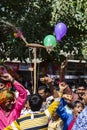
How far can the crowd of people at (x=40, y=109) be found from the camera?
4980 mm

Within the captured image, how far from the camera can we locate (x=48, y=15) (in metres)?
14.5

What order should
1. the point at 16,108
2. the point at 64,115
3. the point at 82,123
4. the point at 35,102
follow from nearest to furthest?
1. the point at 82,123
2. the point at 35,102
3. the point at 64,115
4. the point at 16,108

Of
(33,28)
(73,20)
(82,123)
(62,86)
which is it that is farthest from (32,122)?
(33,28)

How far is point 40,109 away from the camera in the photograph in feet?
16.9

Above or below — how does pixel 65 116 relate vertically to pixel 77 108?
above

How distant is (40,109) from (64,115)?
19.6 inches

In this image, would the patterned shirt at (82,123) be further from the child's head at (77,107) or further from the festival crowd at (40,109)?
the child's head at (77,107)

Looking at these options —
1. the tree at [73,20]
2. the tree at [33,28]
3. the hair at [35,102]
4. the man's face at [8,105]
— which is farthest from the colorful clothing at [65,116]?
Result: the tree at [33,28]

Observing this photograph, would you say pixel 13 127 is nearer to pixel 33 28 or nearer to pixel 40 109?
pixel 40 109

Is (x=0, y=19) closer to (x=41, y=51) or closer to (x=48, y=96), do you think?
(x=41, y=51)

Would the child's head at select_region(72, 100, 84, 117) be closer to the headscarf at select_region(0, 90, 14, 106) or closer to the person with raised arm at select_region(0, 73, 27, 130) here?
the person with raised arm at select_region(0, 73, 27, 130)

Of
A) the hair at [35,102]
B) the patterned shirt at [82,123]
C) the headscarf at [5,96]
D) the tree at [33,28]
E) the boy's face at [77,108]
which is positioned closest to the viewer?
the patterned shirt at [82,123]

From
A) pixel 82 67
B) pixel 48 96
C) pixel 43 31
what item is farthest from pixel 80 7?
pixel 82 67

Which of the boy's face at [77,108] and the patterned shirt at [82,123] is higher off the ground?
the patterned shirt at [82,123]
